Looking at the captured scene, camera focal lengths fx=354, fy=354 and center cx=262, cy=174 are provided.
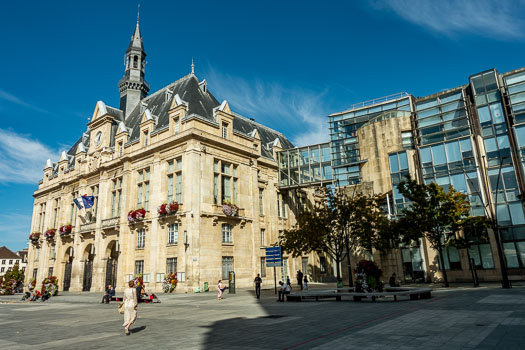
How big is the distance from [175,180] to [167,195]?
189 cm

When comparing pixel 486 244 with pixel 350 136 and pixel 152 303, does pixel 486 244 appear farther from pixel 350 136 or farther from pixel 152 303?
pixel 152 303

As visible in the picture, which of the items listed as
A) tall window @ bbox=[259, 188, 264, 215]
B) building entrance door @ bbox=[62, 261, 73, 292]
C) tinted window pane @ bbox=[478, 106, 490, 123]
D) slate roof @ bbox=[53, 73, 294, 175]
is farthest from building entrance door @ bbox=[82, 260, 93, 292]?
tinted window pane @ bbox=[478, 106, 490, 123]

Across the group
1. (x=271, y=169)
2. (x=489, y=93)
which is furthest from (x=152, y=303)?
(x=489, y=93)

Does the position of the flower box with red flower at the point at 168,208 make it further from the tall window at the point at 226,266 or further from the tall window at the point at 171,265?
the tall window at the point at 226,266

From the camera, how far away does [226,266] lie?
34.2 meters

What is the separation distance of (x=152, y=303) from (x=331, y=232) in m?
15.9

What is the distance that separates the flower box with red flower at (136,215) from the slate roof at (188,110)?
8845mm

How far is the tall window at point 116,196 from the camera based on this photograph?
4078 cm

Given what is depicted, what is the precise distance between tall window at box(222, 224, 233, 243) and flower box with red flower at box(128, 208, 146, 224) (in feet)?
27.5

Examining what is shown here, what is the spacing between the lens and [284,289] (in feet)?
70.7

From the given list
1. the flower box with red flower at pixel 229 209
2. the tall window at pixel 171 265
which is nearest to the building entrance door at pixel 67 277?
the tall window at pixel 171 265

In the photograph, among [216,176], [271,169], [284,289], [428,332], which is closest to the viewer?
[428,332]

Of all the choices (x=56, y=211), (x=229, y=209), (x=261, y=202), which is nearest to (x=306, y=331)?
(x=229, y=209)

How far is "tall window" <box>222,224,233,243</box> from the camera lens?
1368 inches
